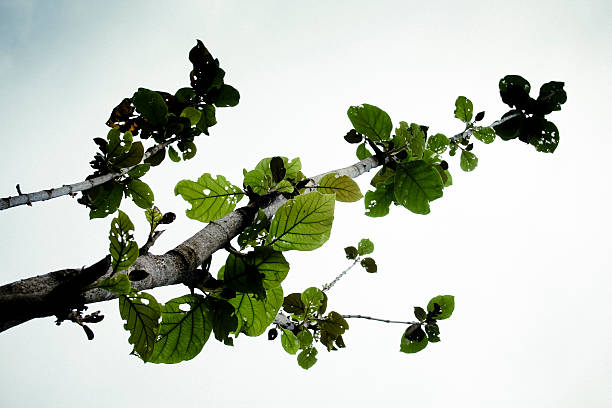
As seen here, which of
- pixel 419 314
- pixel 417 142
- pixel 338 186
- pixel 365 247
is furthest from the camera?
pixel 365 247

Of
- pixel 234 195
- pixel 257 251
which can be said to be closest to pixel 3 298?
pixel 257 251

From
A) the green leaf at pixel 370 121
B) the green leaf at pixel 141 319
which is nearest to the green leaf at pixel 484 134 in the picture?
the green leaf at pixel 370 121

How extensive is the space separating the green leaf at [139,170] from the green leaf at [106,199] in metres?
0.13

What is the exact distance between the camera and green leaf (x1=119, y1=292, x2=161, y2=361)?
123 cm

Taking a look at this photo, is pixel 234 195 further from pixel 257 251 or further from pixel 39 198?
pixel 39 198

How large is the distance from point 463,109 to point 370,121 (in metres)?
1.45

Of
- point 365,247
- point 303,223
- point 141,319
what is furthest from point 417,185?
point 365,247

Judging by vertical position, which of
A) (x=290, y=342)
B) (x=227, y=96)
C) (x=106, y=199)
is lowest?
(x=290, y=342)

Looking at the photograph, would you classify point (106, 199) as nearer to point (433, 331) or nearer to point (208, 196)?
point (208, 196)

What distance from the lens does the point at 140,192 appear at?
2.57 meters

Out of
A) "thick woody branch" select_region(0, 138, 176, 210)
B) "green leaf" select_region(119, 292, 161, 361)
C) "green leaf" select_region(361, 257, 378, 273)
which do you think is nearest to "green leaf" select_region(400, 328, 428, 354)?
"green leaf" select_region(361, 257, 378, 273)

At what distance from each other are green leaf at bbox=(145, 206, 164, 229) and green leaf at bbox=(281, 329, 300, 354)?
5.92 feet

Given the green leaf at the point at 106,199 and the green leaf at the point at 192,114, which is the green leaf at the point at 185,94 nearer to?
the green leaf at the point at 192,114

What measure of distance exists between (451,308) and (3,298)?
11.2ft
